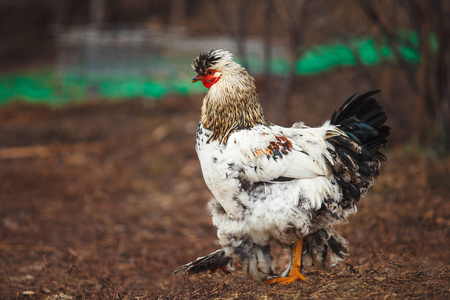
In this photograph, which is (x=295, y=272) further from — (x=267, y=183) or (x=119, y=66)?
(x=119, y=66)

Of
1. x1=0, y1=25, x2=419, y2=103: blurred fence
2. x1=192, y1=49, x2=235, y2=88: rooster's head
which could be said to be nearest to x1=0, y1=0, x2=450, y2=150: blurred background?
x1=0, y1=25, x2=419, y2=103: blurred fence

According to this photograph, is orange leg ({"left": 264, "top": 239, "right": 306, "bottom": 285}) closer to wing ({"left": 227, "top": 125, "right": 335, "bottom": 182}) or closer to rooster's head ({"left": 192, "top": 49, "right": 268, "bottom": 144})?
wing ({"left": 227, "top": 125, "right": 335, "bottom": 182})

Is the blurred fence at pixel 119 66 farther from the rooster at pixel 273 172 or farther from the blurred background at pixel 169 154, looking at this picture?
the rooster at pixel 273 172

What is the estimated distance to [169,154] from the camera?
8914 mm

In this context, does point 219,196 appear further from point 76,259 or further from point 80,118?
point 80,118

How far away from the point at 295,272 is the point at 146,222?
3359mm

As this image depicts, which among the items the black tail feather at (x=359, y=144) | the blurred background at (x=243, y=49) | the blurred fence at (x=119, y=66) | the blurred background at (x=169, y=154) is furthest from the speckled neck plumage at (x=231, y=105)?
the blurred fence at (x=119, y=66)

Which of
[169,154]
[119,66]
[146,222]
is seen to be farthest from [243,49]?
[119,66]

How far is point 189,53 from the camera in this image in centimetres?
1283

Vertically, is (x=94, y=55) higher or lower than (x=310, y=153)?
higher

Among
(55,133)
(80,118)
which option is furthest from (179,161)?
(80,118)

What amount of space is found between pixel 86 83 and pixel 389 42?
795 centimetres

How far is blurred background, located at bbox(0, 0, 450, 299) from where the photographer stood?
13.6 ft

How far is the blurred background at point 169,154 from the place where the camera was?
13.6 feet
